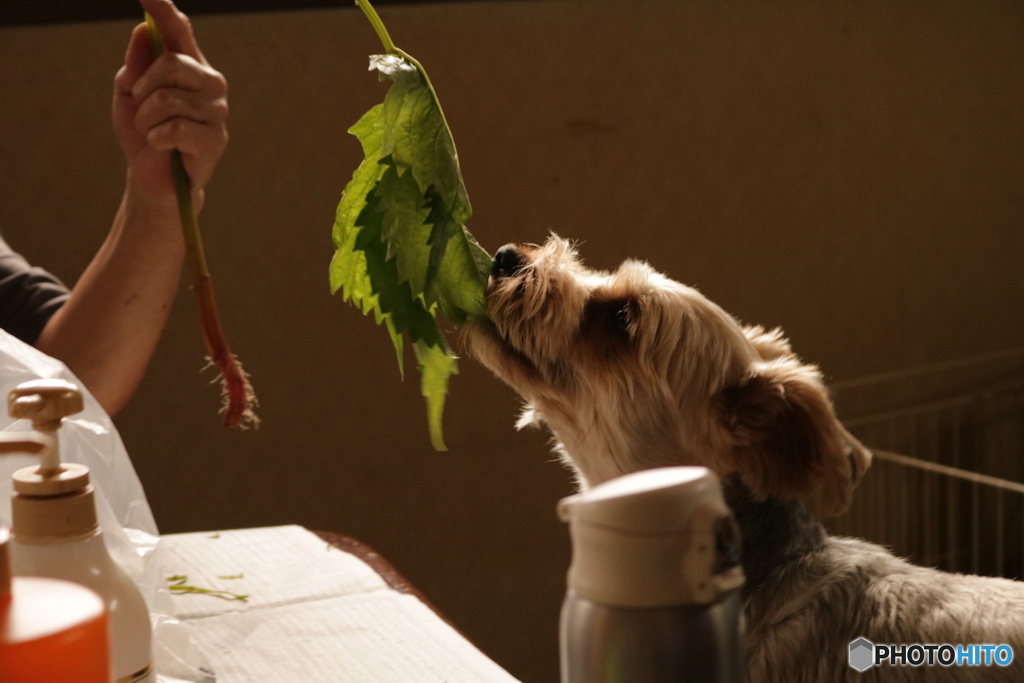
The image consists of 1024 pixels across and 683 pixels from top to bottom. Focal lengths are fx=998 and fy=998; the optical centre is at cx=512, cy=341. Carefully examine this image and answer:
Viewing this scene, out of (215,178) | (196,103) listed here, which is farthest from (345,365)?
(196,103)

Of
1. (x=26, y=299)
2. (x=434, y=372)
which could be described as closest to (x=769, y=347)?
(x=434, y=372)

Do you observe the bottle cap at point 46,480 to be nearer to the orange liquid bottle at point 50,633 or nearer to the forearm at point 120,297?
the orange liquid bottle at point 50,633

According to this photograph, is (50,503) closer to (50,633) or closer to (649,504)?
(50,633)

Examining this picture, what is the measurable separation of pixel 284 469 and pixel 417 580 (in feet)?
1.60

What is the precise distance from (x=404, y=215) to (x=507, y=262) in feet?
1.17

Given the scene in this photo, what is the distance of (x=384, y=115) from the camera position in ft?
2.67

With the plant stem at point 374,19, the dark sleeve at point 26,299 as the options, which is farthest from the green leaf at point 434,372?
the dark sleeve at point 26,299

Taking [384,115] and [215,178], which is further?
[215,178]

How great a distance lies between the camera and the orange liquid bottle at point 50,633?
14.4 inches

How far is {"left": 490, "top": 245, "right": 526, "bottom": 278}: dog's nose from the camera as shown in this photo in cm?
114

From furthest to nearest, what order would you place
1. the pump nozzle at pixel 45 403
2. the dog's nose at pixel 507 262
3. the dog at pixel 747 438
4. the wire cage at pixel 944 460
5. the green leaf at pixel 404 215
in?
the wire cage at pixel 944 460 → the dog's nose at pixel 507 262 → the dog at pixel 747 438 → the green leaf at pixel 404 215 → the pump nozzle at pixel 45 403

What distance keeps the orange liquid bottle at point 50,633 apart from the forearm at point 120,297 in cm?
101

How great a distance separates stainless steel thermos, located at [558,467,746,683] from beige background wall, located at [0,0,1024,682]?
62.3 inches

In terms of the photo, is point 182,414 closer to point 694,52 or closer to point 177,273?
point 177,273
